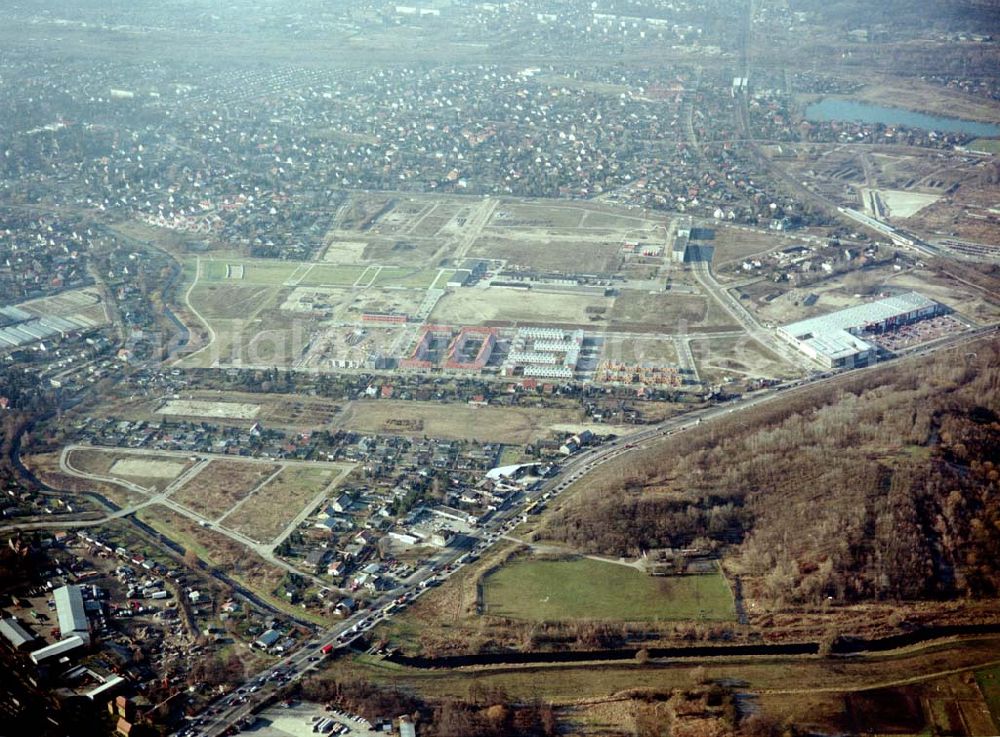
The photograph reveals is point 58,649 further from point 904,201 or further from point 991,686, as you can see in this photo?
point 904,201

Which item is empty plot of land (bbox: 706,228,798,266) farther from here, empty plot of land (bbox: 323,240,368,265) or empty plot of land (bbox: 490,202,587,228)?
empty plot of land (bbox: 323,240,368,265)

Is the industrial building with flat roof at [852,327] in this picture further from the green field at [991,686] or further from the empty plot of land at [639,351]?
the green field at [991,686]

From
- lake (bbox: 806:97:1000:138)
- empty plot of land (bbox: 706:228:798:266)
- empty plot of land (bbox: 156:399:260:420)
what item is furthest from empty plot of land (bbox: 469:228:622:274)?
lake (bbox: 806:97:1000:138)

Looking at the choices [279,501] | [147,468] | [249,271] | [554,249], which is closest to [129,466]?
[147,468]

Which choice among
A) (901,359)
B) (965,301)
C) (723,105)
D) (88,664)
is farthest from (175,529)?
(723,105)

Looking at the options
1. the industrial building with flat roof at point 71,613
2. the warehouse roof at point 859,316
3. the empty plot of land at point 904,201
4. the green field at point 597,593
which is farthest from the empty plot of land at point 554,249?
the industrial building with flat roof at point 71,613
